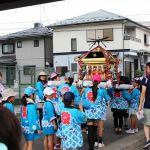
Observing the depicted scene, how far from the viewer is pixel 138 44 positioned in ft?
125

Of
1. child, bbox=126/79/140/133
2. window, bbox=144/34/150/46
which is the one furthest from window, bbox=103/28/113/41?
child, bbox=126/79/140/133

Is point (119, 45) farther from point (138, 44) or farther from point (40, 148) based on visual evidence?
point (40, 148)

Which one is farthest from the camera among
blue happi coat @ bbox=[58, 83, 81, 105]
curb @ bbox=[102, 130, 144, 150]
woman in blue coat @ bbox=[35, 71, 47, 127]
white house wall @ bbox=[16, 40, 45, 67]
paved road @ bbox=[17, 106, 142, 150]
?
white house wall @ bbox=[16, 40, 45, 67]

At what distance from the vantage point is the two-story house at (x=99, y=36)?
3462cm

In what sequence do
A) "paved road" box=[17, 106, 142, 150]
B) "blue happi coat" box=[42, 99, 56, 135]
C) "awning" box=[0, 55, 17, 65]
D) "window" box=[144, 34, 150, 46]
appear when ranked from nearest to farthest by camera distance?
"blue happi coat" box=[42, 99, 56, 135], "paved road" box=[17, 106, 142, 150], "window" box=[144, 34, 150, 46], "awning" box=[0, 55, 17, 65]

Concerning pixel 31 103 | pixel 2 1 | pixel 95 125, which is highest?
pixel 2 1

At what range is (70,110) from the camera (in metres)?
5.93

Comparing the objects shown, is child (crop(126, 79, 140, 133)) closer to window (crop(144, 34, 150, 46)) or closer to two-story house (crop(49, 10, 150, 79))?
two-story house (crop(49, 10, 150, 79))

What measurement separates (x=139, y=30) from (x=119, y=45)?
5657 millimetres

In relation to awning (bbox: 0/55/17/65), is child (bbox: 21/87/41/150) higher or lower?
lower

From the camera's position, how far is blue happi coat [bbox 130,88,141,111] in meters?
9.62

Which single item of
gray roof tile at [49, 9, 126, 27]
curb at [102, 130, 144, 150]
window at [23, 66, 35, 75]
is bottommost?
curb at [102, 130, 144, 150]

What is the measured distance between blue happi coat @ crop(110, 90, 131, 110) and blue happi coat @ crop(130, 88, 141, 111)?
113mm

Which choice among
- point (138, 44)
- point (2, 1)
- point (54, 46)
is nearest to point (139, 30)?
point (138, 44)
